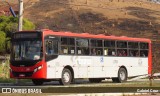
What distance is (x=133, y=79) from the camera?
35.1 m

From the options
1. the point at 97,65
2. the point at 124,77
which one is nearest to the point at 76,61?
the point at 97,65

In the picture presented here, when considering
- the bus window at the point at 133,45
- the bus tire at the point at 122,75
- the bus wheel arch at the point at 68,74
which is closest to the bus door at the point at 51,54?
the bus wheel arch at the point at 68,74

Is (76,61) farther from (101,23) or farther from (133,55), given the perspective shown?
(101,23)

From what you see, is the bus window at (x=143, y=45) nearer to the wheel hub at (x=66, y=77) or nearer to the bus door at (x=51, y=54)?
the wheel hub at (x=66, y=77)

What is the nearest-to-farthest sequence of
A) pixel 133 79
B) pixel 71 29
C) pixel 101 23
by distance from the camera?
pixel 133 79 → pixel 71 29 → pixel 101 23

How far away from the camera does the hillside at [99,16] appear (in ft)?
223

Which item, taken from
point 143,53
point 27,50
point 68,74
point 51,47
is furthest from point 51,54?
point 143,53

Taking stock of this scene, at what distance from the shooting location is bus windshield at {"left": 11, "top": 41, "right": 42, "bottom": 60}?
86.3 ft

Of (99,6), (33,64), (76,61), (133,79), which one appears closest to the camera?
(33,64)

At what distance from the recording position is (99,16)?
7588 cm

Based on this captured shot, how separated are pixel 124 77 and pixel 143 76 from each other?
226 centimetres

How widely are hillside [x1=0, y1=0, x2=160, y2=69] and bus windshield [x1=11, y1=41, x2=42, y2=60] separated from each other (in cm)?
3340

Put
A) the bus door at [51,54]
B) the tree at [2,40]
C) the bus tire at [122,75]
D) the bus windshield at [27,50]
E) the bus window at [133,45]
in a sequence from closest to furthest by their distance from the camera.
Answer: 1. the bus windshield at [27,50]
2. the bus door at [51,54]
3. the bus tire at [122,75]
4. the bus window at [133,45]
5. the tree at [2,40]

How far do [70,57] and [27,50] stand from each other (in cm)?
276
